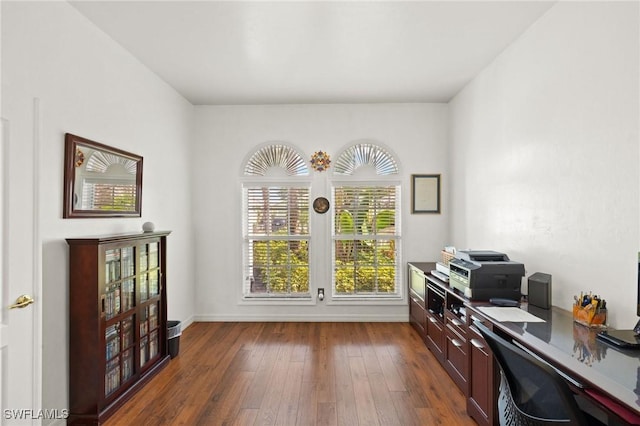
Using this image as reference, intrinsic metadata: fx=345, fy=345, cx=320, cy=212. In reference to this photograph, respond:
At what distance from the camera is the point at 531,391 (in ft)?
4.50

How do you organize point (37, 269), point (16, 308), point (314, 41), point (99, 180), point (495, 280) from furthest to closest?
point (314, 41), point (99, 180), point (495, 280), point (37, 269), point (16, 308)

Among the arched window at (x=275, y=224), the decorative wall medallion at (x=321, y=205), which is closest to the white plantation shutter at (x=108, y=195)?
the arched window at (x=275, y=224)

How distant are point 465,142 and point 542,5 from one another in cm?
176

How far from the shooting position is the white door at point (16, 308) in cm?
185

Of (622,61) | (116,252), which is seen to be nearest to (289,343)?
(116,252)

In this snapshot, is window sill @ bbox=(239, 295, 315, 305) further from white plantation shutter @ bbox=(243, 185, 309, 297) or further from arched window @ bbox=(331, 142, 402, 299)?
arched window @ bbox=(331, 142, 402, 299)

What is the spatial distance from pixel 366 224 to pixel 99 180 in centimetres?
312

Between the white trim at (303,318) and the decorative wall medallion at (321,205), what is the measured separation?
143 centimetres

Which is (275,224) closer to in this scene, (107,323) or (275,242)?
(275,242)

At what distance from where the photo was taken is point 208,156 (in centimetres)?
472

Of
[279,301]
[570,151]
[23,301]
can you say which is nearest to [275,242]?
[279,301]

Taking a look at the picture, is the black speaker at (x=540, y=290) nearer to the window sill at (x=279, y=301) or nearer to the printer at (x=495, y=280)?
the printer at (x=495, y=280)

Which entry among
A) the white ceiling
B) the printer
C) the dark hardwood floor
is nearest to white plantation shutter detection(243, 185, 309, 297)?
the dark hardwood floor

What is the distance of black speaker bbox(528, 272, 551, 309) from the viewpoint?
2404mm
